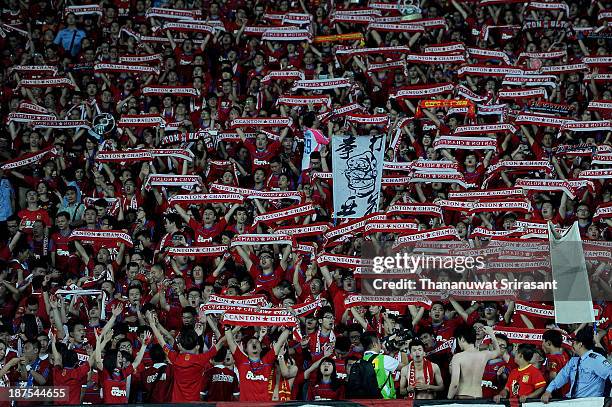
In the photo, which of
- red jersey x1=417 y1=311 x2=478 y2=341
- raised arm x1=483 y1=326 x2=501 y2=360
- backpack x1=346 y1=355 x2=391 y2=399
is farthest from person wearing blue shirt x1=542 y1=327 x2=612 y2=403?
red jersey x1=417 y1=311 x2=478 y2=341

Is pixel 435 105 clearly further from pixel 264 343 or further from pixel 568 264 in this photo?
pixel 264 343

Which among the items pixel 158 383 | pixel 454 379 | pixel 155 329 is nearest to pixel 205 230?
pixel 155 329

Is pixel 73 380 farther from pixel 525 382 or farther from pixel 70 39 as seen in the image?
pixel 70 39

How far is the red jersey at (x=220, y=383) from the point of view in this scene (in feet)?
47.2

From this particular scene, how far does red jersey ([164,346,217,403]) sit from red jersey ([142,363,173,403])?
217 mm

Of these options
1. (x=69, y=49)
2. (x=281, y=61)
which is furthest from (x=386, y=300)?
(x=69, y=49)

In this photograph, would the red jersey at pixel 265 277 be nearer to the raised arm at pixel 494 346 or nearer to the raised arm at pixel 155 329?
the raised arm at pixel 155 329

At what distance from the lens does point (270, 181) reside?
59.1ft

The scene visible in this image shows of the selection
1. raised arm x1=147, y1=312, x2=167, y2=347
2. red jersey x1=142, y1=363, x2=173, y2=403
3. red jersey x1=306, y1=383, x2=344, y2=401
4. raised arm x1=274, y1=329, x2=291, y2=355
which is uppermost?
raised arm x1=274, y1=329, x2=291, y2=355

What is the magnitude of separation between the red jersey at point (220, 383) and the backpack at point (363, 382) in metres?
1.65

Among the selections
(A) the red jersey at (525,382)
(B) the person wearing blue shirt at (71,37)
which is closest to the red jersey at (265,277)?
(A) the red jersey at (525,382)

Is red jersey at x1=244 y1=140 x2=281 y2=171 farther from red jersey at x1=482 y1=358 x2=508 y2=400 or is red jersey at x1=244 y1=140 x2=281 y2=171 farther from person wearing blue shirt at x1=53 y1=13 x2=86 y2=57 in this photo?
red jersey at x1=482 y1=358 x2=508 y2=400

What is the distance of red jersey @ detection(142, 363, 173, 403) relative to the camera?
47.1 ft

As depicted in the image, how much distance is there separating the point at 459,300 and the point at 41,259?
556 cm
